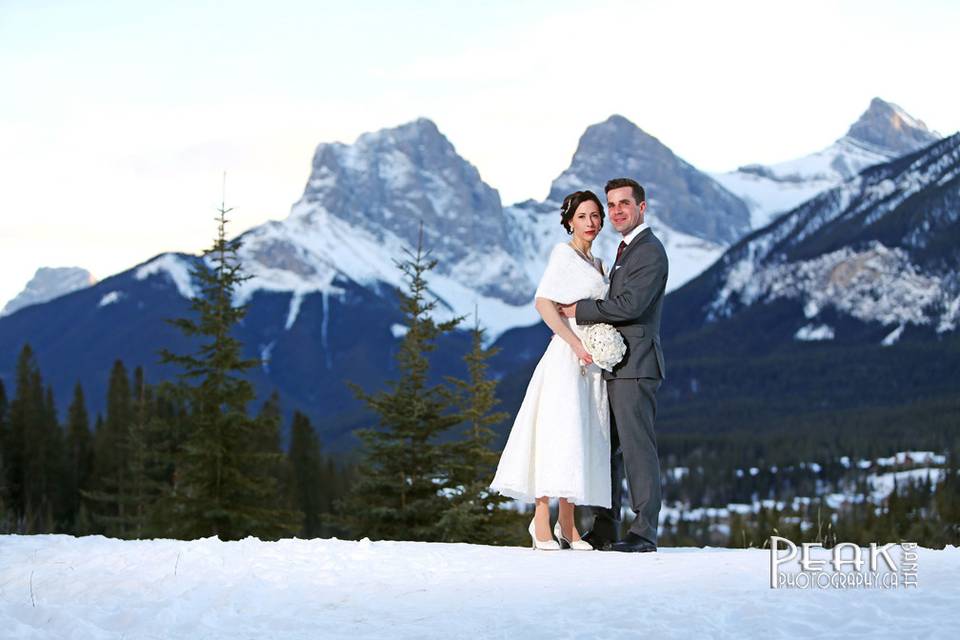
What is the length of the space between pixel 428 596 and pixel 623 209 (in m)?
4.20

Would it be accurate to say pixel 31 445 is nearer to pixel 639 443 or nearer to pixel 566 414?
pixel 566 414

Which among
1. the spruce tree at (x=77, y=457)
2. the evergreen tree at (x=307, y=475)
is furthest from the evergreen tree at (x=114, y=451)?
the evergreen tree at (x=307, y=475)

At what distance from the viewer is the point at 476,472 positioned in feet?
88.0

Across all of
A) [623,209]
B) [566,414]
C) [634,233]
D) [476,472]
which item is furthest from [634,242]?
[476,472]

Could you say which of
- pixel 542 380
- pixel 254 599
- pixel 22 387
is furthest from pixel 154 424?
pixel 22 387

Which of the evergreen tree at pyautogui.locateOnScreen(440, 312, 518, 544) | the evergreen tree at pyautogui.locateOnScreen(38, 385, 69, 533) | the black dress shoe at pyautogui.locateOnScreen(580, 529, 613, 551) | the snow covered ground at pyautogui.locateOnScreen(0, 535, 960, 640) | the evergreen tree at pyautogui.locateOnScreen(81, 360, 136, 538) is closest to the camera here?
the snow covered ground at pyautogui.locateOnScreen(0, 535, 960, 640)

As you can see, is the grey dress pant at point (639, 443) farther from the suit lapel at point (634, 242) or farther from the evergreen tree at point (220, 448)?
the evergreen tree at point (220, 448)

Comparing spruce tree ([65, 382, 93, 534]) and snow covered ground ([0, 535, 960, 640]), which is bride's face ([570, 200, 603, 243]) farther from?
spruce tree ([65, 382, 93, 534])

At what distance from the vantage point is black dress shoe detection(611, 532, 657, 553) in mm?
11305

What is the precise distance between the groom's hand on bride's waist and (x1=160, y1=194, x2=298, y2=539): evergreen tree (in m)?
16.1

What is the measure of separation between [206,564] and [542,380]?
351 cm

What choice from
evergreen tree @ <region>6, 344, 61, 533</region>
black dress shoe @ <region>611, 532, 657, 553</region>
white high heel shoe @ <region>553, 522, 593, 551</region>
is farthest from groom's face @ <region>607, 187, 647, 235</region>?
evergreen tree @ <region>6, 344, 61, 533</region>

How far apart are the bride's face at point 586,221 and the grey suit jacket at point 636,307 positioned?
0.38m

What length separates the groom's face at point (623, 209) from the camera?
11562 mm
